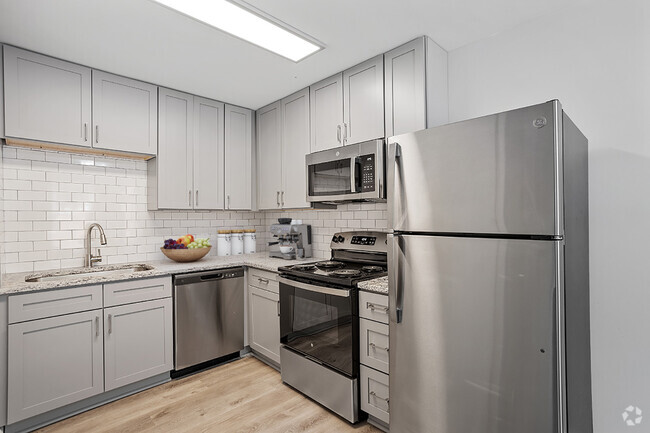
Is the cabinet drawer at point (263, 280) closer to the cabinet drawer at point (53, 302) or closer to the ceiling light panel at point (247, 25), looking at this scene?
the cabinet drawer at point (53, 302)

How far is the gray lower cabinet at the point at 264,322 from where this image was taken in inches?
115

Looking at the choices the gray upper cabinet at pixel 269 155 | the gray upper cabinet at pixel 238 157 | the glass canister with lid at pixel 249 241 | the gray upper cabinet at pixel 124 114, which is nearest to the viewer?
the gray upper cabinet at pixel 124 114

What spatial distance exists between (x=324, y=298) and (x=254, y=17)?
1.83 metres

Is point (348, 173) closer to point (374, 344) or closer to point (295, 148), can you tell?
point (295, 148)

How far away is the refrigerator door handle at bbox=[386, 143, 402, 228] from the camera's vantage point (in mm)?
1766

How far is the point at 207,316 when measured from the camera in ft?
9.80

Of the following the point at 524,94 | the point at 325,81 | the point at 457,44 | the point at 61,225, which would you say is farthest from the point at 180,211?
the point at 524,94

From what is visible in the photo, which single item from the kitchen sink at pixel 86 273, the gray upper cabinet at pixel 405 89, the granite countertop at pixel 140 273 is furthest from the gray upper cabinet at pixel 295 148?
the kitchen sink at pixel 86 273

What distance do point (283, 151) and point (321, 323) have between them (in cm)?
179

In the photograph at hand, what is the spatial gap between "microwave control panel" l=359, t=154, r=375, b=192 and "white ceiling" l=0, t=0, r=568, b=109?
31.0 inches

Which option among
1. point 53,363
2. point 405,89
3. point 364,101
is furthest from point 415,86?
point 53,363

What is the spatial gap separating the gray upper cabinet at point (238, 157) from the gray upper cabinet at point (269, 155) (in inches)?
4.0

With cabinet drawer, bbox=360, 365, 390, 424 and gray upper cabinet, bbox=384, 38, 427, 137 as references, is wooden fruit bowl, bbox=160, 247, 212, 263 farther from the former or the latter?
gray upper cabinet, bbox=384, 38, 427, 137

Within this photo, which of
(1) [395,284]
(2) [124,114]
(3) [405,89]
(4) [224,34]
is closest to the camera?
(1) [395,284]
